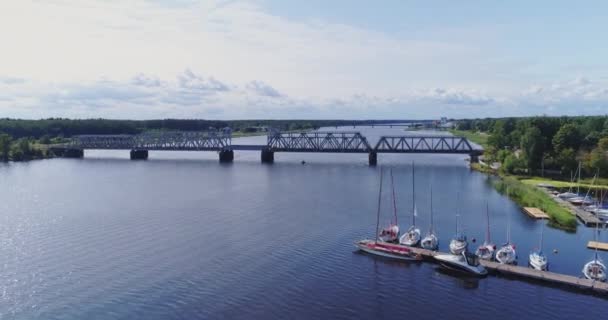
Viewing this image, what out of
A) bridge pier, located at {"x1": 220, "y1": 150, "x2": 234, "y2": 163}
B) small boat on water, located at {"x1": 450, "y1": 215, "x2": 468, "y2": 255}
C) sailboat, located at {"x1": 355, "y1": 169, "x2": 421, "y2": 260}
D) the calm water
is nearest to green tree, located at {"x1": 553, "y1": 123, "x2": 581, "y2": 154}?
the calm water

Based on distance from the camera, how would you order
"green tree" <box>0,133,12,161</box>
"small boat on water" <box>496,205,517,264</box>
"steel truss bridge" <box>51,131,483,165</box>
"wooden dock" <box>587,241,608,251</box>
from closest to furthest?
"small boat on water" <box>496,205,517,264</box> < "wooden dock" <box>587,241,608,251</box> < "steel truss bridge" <box>51,131,483,165</box> < "green tree" <box>0,133,12,161</box>

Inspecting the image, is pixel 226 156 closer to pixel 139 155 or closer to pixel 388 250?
pixel 139 155

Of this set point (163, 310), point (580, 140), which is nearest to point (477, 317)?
point (163, 310)

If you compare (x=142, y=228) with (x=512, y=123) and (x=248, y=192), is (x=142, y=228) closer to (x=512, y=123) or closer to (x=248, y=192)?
(x=248, y=192)

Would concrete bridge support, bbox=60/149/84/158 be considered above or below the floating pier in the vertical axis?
above

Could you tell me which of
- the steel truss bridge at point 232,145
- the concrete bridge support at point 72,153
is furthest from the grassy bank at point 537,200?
the concrete bridge support at point 72,153

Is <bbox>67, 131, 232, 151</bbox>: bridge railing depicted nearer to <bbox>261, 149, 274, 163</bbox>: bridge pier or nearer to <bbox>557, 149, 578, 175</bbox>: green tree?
<bbox>261, 149, 274, 163</bbox>: bridge pier
